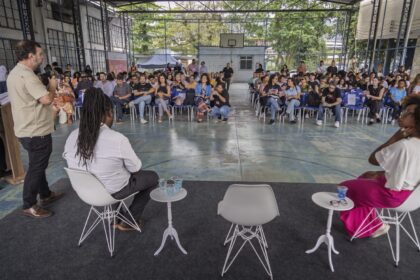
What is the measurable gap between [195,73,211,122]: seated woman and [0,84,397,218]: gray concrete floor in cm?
42

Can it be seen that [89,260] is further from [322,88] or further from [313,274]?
[322,88]

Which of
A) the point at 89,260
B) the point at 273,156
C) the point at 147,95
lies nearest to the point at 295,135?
the point at 273,156

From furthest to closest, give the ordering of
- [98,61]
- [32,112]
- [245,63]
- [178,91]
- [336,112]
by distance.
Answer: [245,63], [98,61], [178,91], [336,112], [32,112]

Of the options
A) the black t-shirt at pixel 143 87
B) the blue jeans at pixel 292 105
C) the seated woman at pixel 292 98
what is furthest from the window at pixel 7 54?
the blue jeans at pixel 292 105

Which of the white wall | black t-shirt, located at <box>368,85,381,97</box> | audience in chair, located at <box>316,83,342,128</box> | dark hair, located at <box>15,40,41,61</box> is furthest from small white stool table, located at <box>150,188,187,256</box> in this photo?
the white wall

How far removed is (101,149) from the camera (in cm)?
234

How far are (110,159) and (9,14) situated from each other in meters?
12.4

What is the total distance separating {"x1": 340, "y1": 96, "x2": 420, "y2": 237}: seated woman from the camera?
7.27 ft

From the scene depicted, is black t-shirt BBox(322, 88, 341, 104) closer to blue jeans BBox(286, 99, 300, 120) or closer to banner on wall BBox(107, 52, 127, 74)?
blue jeans BBox(286, 99, 300, 120)

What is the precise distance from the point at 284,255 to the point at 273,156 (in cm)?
265

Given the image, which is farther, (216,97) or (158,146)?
(216,97)

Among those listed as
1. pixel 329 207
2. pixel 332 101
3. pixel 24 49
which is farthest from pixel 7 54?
pixel 329 207

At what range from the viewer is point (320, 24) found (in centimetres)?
2144

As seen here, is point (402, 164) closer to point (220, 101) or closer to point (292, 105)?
point (292, 105)
